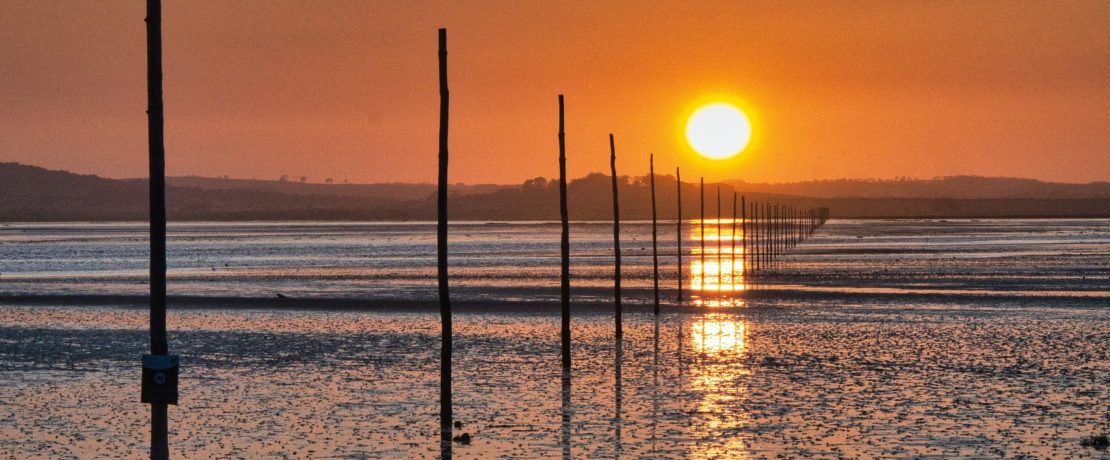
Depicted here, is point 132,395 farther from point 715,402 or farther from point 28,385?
point 715,402

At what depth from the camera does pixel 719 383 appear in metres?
21.8

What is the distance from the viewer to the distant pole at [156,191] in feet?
40.3

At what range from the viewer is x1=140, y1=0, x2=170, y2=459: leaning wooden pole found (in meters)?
12.3

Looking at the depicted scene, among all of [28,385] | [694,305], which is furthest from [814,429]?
[694,305]

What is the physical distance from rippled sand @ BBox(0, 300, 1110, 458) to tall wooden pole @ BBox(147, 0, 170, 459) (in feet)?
12.0

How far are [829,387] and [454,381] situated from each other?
5415mm

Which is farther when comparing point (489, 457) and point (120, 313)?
point (120, 313)

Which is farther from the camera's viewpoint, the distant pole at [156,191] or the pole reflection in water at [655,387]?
the pole reflection in water at [655,387]

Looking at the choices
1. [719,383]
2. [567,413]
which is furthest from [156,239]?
[719,383]

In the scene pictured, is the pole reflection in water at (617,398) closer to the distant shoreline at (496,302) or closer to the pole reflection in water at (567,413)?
the pole reflection in water at (567,413)

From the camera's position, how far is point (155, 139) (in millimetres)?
12523

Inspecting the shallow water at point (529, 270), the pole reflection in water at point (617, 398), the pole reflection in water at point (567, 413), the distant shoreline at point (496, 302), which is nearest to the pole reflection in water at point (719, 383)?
the pole reflection in water at point (617, 398)

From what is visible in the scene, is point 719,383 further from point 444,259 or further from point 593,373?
point 444,259

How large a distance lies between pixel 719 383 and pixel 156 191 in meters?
11.1
